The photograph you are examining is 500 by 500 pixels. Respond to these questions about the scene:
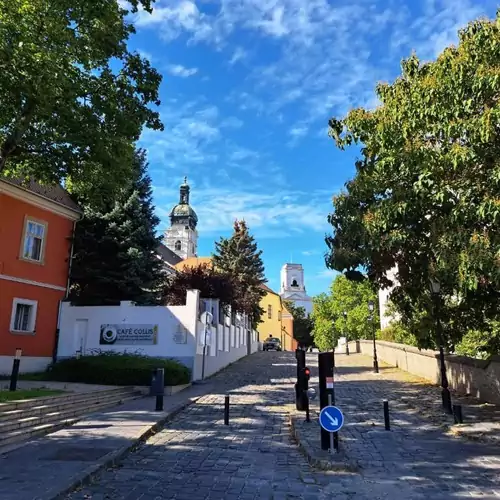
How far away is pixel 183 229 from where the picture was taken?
93.9m

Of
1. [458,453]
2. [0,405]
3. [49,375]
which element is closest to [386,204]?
[458,453]

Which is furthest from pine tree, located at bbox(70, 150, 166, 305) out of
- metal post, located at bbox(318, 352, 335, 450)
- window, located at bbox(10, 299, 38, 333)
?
metal post, located at bbox(318, 352, 335, 450)

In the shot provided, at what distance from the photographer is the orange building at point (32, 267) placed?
20.5 meters

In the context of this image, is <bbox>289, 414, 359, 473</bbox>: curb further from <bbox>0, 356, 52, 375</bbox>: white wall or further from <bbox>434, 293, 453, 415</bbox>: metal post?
<bbox>0, 356, 52, 375</bbox>: white wall

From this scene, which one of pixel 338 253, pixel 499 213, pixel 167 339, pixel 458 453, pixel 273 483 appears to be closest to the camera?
pixel 273 483

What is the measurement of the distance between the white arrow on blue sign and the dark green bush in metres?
10.5

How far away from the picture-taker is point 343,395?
1795 centimetres

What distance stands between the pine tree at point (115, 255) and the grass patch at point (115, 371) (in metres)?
5.19

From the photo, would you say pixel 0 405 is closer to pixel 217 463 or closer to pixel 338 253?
pixel 217 463

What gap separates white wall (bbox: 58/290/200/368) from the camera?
2131cm

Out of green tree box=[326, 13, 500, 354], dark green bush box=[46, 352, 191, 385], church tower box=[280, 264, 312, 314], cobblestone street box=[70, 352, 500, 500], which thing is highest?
church tower box=[280, 264, 312, 314]

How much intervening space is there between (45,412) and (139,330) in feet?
32.0

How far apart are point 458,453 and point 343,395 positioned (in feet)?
29.5

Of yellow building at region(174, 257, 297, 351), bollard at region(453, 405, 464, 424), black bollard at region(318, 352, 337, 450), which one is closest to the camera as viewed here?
black bollard at region(318, 352, 337, 450)
